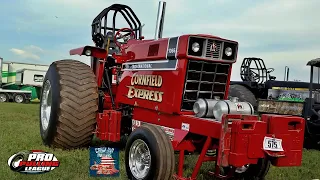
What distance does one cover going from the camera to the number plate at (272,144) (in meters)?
3.94

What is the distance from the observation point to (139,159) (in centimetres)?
475

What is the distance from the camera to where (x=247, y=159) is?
3.86 m

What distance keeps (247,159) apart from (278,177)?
82.7 inches

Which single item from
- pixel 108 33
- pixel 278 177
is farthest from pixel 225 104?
pixel 108 33

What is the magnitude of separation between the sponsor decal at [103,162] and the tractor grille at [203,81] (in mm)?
1191

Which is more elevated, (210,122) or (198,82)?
(198,82)

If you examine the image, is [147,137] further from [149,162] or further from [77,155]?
[77,155]

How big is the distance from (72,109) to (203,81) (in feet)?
7.31

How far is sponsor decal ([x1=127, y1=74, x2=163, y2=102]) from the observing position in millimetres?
5086

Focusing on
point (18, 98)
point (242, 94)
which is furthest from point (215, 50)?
point (18, 98)

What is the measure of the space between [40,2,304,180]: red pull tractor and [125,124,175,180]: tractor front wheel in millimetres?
11

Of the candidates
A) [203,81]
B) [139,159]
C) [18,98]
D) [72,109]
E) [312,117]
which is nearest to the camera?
[139,159]

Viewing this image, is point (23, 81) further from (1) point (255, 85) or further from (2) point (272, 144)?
(2) point (272, 144)

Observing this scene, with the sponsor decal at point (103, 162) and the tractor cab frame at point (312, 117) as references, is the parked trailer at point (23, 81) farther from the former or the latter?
the sponsor decal at point (103, 162)
